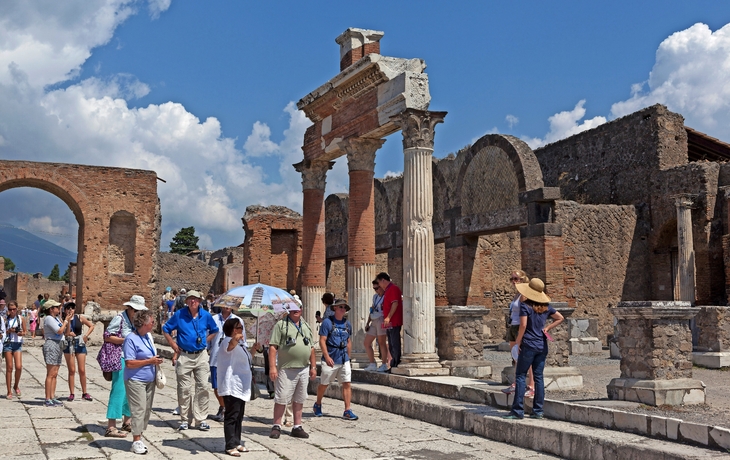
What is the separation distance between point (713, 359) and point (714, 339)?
39 centimetres

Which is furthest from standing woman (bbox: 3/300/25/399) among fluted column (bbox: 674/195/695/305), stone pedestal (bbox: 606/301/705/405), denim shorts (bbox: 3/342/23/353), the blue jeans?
fluted column (bbox: 674/195/695/305)

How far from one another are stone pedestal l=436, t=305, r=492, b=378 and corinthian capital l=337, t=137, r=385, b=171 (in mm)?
3059

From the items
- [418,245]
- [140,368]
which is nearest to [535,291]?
[418,245]

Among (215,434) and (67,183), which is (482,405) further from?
(67,183)

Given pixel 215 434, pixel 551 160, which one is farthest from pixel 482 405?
pixel 551 160

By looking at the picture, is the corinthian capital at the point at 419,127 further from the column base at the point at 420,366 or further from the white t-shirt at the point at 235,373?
the white t-shirt at the point at 235,373

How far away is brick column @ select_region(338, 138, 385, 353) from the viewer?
474 inches

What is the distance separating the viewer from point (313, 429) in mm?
7629

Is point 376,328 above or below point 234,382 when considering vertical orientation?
above

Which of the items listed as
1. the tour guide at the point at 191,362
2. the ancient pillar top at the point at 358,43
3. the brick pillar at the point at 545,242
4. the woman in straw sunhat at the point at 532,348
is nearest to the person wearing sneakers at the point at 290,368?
the tour guide at the point at 191,362

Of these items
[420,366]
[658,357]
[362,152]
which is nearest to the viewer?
[658,357]

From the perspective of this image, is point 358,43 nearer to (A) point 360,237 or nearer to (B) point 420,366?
(A) point 360,237

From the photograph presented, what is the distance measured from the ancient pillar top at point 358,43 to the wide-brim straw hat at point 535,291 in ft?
20.6

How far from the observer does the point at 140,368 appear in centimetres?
661
